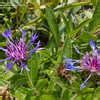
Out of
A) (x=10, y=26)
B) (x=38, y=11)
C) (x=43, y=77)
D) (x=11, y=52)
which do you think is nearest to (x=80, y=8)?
(x=38, y=11)

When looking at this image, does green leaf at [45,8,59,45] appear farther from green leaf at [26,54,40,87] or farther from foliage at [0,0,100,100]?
green leaf at [26,54,40,87]

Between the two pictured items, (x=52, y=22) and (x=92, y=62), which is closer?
(x=92, y=62)

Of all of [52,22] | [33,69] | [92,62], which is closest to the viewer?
[92,62]

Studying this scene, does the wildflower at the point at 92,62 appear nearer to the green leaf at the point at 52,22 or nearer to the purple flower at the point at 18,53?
the purple flower at the point at 18,53

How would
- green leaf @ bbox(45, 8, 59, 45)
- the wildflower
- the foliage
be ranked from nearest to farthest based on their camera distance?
the wildflower, the foliage, green leaf @ bbox(45, 8, 59, 45)

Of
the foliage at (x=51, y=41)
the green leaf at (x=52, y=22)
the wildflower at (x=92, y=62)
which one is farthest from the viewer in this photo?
the green leaf at (x=52, y=22)

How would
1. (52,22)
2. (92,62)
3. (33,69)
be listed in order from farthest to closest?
(52,22)
(33,69)
(92,62)

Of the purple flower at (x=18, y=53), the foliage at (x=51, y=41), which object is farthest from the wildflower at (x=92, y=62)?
the purple flower at (x=18, y=53)

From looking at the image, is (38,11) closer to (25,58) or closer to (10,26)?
(10,26)

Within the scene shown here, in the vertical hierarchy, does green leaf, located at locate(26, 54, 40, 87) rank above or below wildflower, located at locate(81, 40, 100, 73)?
below

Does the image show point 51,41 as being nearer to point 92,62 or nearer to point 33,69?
point 33,69

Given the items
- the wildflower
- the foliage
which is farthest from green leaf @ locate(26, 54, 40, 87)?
the wildflower

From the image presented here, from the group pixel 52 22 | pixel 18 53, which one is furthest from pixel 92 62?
pixel 52 22
